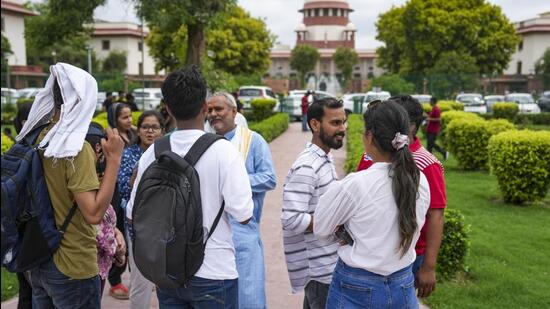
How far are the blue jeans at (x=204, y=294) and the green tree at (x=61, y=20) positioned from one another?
42.0 feet

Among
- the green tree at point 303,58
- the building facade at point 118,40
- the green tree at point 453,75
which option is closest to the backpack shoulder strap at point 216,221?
the green tree at point 453,75

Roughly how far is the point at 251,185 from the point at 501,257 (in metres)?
3.53

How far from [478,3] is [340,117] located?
131 ft

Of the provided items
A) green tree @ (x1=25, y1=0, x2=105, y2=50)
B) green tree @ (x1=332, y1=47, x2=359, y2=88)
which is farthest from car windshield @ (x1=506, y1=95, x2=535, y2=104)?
green tree @ (x1=332, y1=47, x2=359, y2=88)

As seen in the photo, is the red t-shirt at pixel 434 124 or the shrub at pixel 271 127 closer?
the red t-shirt at pixel 434 124

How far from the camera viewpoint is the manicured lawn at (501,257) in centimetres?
434

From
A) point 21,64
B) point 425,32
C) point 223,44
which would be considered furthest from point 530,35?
point 21,64

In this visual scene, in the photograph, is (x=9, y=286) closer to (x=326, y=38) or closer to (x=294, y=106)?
(x=294, y=106)

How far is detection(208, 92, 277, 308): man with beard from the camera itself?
2820 millimetres

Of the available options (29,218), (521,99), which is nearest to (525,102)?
(521,99)

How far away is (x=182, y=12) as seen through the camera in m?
12.8

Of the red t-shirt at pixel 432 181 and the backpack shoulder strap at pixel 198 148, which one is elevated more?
the backpack shoulder strap at pixel 198 148

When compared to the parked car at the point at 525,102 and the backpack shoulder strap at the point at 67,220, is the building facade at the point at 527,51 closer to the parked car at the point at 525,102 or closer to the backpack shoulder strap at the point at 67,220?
the parked car at the point at 525,102

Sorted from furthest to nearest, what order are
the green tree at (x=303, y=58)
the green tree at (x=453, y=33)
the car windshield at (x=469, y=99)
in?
the green tree at (x=303, y=58)
the green tree at (x=453, y=33)
the car windshield at (x=469, y=99)
